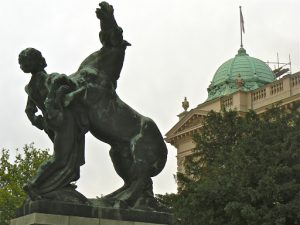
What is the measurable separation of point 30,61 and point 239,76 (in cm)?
3892

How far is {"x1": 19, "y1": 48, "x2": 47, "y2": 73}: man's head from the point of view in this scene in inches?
339

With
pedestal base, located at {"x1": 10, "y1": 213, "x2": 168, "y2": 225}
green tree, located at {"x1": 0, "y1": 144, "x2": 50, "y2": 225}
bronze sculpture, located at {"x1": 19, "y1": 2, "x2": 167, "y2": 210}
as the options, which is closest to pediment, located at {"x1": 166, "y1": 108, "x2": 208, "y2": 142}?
green tree, located at {"x1": 0, "y1": 144, "x2": 50, "y2": 225}

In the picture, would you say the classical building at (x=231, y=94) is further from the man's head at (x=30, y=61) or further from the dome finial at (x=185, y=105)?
the man's head at (x=30, y=61)

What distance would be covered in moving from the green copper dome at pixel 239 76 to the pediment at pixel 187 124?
236 cm

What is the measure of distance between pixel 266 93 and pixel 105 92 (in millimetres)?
33793

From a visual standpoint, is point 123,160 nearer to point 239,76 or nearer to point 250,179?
point 250,179

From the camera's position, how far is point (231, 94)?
144 feet

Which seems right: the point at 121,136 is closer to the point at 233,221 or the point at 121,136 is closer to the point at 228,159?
the point at 233,221

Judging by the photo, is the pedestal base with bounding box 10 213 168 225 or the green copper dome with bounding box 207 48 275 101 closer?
the pedestal base with bounding box 10 213 168 225

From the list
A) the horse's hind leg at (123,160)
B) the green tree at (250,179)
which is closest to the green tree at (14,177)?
the green tree at (250,179)

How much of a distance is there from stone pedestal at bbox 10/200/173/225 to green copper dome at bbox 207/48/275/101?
124ft

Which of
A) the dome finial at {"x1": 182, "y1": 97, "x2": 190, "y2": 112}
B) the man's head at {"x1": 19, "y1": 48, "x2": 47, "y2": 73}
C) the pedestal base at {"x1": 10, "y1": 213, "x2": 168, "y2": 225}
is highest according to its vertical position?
the dome finial at {"x1": 182, "y1": 97, "x2": 190, "y2": 112}

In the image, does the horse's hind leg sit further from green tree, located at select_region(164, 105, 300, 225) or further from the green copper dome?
the green copper dome

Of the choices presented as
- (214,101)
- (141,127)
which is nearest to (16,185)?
(214,101)
